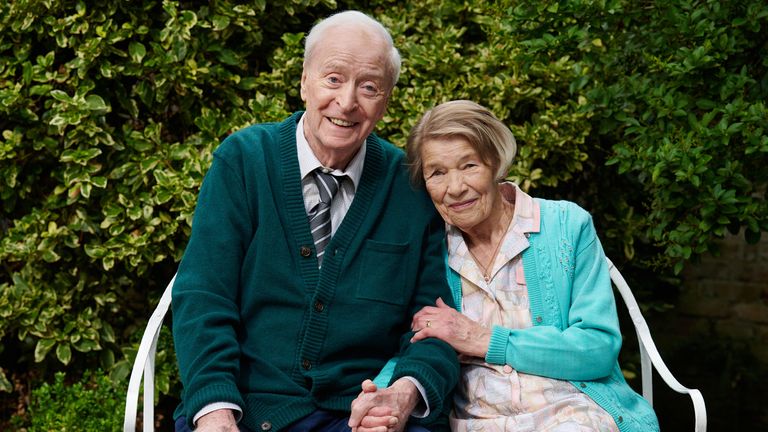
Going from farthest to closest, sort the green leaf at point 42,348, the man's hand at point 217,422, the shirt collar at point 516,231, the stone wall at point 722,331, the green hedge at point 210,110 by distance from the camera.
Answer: the stone wall at point 722,331 → the green leaf at point 42,348 → the green hedge at point 210,110 → the shirt collar at point 516,231 → the man's hand at point 217,422

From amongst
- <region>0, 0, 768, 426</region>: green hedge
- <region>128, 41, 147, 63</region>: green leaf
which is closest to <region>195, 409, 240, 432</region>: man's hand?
<region>0, 0, 768, 426</region>: green hedge

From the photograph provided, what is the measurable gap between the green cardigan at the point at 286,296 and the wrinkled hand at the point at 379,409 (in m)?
0.08

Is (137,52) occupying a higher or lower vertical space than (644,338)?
higher

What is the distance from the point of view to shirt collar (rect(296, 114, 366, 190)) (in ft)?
9.28

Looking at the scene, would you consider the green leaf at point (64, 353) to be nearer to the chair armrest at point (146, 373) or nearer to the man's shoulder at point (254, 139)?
the chair armrest at point (146, 373)

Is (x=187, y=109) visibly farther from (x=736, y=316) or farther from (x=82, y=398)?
(x=736, y=316)

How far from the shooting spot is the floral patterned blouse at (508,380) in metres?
2.73

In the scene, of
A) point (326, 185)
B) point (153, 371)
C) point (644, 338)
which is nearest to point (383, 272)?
point (326, 185)

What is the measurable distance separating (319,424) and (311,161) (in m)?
0.77

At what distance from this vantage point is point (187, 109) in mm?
4215

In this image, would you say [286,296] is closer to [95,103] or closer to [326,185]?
[326,185]

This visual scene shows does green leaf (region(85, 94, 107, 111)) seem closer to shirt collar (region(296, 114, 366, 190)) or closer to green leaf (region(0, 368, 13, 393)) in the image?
green leaf (region(0, 368, 13, 393))

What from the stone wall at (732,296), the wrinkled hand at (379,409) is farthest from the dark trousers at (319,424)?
the stone wall at (732,296)

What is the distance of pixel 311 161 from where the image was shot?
283 cm
